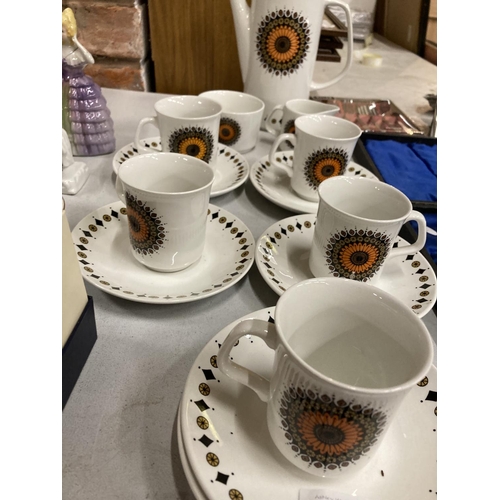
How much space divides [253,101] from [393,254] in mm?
466

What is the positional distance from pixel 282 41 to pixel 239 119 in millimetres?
166

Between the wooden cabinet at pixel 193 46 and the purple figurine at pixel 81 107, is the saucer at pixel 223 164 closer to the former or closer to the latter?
the purple figurine at pixel 81 107

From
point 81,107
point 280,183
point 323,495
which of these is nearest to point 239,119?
point 280,183

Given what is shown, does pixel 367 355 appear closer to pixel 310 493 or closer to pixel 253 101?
pixel 310 493

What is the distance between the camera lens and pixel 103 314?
0.46 meters

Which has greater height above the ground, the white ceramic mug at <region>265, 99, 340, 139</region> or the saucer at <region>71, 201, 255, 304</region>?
the white ceramic mug at <region>265, 99, 340, 139</region>

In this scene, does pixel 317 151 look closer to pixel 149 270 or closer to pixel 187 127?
pixel 187 127

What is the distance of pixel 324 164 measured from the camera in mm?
653

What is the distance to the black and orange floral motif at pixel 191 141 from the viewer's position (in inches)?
25.5

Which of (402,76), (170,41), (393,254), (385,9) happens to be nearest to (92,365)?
(393,254)

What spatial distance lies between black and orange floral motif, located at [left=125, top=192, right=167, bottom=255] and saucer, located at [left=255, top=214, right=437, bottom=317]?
121mm

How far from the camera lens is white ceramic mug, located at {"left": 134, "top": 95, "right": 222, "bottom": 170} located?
0.64 meters

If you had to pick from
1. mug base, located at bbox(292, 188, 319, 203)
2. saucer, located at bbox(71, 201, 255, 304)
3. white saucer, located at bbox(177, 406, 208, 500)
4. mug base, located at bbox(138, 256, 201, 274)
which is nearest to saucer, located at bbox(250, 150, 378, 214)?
mug base, located at bbox(292, 188, 319, 203)

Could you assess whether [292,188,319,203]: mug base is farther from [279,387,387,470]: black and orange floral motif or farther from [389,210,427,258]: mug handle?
[279,387,387,470]: black and orange floral motif
